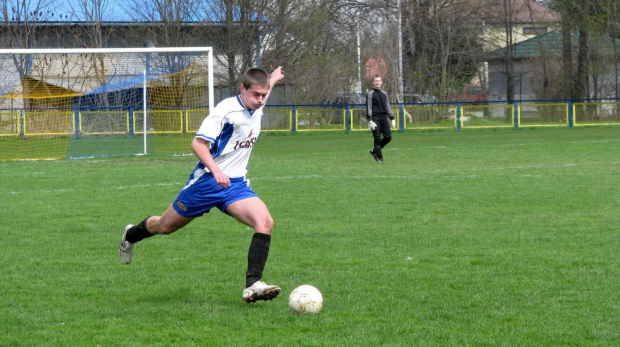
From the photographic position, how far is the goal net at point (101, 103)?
23.0 metres

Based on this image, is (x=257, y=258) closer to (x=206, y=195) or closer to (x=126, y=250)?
(x=206, y=195)

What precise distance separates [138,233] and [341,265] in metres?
1.62

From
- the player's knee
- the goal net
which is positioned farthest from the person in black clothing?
the player's knee

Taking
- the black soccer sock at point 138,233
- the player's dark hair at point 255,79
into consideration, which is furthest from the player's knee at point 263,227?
the black soccer sock at point 138,233

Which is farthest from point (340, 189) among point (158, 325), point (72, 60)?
point (72, 60)

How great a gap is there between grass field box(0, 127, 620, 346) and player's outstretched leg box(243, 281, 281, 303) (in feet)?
0.32

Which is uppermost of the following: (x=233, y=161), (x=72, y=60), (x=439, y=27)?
(x=439, y=27)

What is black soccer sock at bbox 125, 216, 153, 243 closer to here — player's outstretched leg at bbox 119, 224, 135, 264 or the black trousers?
player's outstretched leg at bbox 119, 224, 135, 264

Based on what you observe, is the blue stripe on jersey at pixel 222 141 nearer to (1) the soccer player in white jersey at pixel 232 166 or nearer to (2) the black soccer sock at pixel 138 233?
(1) the soccer player in white jersey at pixel 232 166

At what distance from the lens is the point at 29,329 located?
15.6ft

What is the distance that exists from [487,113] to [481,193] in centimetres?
2256

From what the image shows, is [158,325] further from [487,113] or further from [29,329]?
[487,113]

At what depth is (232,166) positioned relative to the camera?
18.5 ft

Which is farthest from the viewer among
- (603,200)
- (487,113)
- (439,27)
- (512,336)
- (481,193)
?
(439,27)
